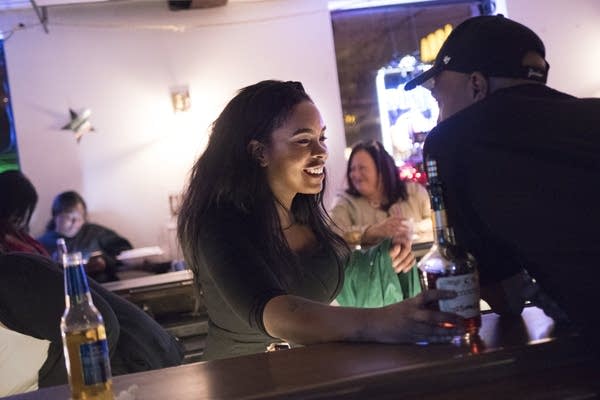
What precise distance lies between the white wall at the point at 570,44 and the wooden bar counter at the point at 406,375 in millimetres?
5205

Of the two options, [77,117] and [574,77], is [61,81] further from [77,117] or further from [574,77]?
[574,77]

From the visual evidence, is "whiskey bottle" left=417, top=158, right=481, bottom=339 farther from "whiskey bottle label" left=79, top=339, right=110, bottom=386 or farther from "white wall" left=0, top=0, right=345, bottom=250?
"white wall" left=0, top=0, right=345, bottom=250

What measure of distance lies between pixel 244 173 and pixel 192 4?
13.0ft

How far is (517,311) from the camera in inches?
48.6

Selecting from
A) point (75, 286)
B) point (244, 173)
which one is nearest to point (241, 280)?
point (75, 286)

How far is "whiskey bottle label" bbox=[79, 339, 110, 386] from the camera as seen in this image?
949mm

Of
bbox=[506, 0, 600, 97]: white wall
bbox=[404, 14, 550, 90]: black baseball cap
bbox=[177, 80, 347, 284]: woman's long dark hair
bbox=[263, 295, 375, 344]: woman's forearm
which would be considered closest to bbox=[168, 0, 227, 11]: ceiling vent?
bbox=[506, 0, 600, 97]: white wall

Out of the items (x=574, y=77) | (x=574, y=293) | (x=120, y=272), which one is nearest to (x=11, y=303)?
(x=574, y=293)

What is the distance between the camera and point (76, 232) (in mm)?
4875

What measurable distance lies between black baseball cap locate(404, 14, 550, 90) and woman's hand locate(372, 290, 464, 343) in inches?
15.9

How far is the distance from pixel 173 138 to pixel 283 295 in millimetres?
4264

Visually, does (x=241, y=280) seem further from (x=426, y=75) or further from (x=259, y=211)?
(x=426, y=75)

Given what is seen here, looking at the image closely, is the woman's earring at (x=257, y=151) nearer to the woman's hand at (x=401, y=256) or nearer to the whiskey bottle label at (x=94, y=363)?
the woman's hand at (x=401, y=256)

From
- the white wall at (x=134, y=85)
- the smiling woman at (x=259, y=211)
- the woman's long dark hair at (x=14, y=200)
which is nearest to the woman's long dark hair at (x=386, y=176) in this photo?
the white wall at (x=134, y=85)
